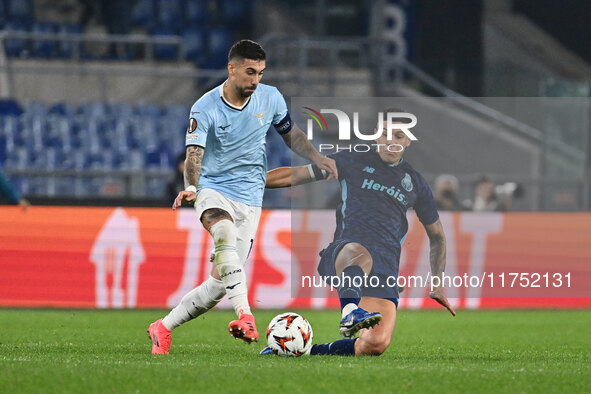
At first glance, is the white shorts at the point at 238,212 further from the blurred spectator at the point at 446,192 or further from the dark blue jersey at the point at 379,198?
the blurred spectator at the point at 446,192

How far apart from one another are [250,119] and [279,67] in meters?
11.9

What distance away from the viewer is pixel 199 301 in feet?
27.8

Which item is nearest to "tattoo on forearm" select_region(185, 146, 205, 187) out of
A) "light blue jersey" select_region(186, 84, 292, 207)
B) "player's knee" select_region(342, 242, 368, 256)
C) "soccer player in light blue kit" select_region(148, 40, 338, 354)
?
"soccer player in light blue kit" select_region(148, 40, 338, 354)

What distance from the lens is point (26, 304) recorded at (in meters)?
14.1

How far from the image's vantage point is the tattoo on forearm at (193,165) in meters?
8.09

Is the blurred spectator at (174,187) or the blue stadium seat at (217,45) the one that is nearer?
the blurred spectator at (174,187)

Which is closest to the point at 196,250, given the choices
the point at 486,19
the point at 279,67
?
the point at 279,67

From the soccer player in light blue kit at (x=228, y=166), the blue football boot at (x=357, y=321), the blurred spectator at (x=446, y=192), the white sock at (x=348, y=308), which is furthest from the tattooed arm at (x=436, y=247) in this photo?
the blurred spectator at (x=446, y=192)

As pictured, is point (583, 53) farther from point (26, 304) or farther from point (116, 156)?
point (26, 304)

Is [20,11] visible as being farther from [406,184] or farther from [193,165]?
[193,165]

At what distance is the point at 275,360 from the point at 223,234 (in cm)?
99

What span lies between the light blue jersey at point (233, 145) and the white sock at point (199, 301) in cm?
68

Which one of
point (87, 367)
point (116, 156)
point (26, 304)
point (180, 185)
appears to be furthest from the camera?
point (116, 156)

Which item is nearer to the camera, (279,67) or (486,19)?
(279,67)
